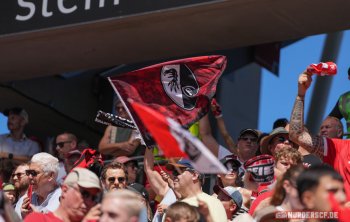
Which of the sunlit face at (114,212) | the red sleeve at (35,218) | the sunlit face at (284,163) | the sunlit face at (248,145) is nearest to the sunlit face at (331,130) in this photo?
the sunlit face at (248,145)

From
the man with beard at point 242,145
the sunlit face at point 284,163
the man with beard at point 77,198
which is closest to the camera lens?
the man with beard at point 77,198

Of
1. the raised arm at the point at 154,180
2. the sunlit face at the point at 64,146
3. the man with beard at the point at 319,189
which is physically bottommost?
the sunlit face at the point at 64,146

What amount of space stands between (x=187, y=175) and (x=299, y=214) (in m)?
2.34

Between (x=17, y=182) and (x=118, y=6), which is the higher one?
(x=118, y=6)

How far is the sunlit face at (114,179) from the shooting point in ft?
20.5

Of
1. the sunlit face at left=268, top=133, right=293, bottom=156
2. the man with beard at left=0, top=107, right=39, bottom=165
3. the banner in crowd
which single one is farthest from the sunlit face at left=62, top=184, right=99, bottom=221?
the man with beard at left=0, top=107, right=39, bottom=165

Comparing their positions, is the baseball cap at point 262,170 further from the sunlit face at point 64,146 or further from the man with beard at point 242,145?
the sunlit face at point 64,146

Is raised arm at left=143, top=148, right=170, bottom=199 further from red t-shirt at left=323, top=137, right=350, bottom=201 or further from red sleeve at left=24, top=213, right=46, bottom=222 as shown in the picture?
red sleeve at left=24, top=213, right=46, bottom=222

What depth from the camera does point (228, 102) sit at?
498 inches

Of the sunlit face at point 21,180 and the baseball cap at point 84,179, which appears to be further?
the sunlit face at point 21,180

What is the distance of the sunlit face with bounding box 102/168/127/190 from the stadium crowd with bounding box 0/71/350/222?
0.01 meters

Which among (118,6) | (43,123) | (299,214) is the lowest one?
(43,123)

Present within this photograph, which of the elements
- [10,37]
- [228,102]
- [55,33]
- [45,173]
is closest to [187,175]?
[45,173]

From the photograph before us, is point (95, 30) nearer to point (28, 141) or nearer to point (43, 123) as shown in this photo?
point (28, 141)
